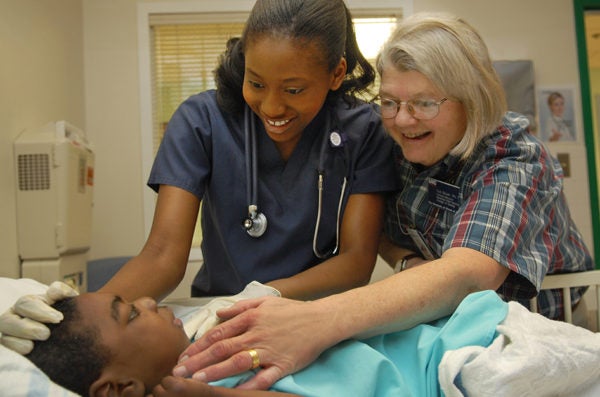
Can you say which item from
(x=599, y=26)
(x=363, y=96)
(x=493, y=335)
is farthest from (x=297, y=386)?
(x=599, y=26)

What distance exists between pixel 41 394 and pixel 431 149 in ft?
3.10

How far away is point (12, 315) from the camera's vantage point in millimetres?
849

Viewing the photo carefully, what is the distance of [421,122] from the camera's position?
131 cm

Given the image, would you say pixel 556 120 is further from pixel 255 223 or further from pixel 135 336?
pixel 135 336

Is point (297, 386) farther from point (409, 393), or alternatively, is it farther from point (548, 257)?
point (548, 257)

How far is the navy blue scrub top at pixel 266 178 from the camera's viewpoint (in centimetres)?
145

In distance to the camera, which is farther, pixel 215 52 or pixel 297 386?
pixel 215 52

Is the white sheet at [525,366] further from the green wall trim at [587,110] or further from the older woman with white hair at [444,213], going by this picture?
the green wall trim at [587,110]

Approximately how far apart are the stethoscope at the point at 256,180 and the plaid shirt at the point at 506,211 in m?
0.18

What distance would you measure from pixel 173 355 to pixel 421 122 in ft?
2.39

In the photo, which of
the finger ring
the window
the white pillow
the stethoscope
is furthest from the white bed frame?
the window

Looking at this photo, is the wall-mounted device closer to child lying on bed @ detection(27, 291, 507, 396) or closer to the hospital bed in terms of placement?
child lying on bed @ detection(27, 291, 507, 396)

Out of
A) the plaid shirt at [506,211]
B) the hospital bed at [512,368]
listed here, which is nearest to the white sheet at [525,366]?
the hospital bed at [512,368]

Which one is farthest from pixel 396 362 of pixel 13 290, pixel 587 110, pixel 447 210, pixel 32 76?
pixel 587 110
